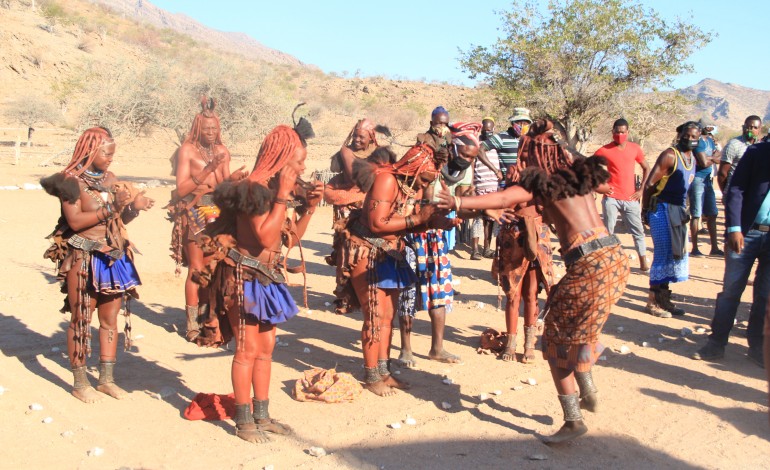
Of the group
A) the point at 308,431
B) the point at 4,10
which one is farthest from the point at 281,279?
the point at 4,10

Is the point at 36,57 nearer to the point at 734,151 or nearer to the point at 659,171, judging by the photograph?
the point at 734,151

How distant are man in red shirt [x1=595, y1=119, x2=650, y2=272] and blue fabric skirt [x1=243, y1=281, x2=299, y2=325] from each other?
560 cm

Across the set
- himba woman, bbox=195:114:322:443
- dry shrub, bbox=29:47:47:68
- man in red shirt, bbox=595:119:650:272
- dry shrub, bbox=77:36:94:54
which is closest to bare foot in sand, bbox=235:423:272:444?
himba woman, bbox=195:114:322:443

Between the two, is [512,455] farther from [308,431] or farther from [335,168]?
[335,168]

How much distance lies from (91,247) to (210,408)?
1.47 m

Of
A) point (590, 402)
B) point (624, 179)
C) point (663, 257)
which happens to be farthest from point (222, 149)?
point (624, 179)

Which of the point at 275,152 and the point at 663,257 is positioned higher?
the point at 275,152

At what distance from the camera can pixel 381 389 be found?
5.61m

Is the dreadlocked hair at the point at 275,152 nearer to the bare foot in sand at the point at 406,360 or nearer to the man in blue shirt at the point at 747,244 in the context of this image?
the bare foot in sand at the point at 406,360

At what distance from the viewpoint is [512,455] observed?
458cm

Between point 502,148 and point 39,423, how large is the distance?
6250 mm

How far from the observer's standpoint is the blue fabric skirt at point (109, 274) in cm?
537

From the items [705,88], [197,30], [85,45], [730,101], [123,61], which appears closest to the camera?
[123,61]

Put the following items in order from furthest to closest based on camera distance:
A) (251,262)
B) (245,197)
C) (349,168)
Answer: (349,168)
(251,262)
(245,197)
